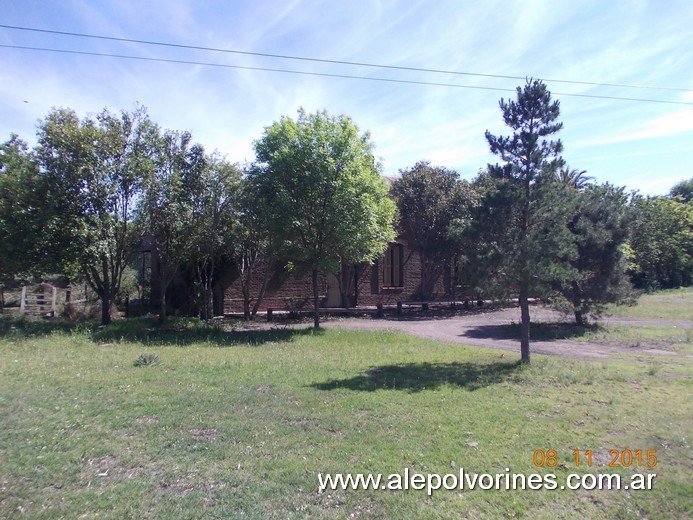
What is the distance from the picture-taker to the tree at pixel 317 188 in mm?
15039

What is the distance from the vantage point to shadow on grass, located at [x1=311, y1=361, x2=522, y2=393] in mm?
8205

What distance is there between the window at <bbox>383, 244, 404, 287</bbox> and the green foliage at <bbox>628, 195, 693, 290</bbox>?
20.9 m

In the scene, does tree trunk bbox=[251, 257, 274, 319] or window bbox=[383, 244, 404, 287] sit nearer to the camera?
tree trunk bbox=[251, 257, 274, 319]

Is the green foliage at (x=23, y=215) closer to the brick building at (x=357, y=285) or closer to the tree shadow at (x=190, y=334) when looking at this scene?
the tree shadow at (x=190, y=334)

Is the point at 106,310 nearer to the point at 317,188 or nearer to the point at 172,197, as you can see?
the point at 172,197

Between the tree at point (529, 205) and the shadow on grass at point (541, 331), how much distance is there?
18.3ft

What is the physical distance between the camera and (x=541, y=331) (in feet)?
53.5

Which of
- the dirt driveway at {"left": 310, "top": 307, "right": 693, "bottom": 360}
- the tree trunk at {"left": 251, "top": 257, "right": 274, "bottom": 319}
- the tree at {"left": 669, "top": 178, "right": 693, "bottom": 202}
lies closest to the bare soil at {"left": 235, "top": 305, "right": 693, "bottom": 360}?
the dirt driveway at {"left": 310, "top": 307, "right": 693, "bottom": 360}

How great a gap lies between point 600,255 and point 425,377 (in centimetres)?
962

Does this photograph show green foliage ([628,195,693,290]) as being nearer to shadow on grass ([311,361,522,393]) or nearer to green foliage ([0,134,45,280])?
shadow on grass ([311,361,522,393])

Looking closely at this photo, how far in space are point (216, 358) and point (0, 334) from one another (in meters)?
7.75

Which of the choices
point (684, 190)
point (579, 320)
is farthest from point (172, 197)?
point (684, 190)

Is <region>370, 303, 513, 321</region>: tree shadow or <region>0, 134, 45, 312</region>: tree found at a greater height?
<region>0, 134, 45, 312</region>: tree

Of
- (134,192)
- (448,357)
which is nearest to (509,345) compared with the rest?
(448,357)
